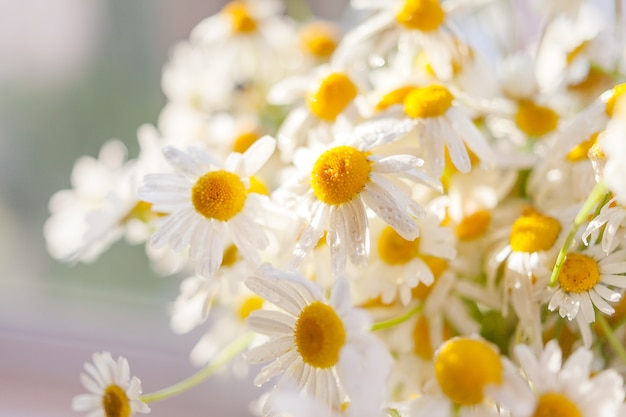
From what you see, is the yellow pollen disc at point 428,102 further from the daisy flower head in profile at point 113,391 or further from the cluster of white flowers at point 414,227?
the daisy flower head in profile at point 113,391

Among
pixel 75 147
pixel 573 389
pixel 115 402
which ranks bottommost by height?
pixel 573 389

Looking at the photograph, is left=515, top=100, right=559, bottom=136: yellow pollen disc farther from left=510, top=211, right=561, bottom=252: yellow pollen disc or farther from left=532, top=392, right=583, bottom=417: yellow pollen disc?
left=532, top=392, right=583, bottom=417: yellow pollen disc

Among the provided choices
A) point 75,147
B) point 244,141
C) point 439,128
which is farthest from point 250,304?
point 75,147

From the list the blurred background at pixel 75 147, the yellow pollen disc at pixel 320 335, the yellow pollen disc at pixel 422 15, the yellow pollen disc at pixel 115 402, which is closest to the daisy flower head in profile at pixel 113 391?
the yellow pollen disc at pixel 115 402

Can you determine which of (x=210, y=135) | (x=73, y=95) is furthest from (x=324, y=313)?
(x=73, y=95)

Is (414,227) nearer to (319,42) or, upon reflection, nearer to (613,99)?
(613,99)
